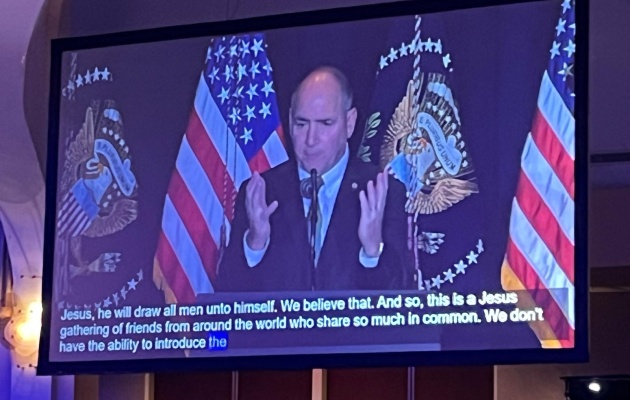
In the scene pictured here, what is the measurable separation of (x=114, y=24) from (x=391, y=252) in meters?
1.60

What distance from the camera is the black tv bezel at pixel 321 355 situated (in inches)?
Result: 138

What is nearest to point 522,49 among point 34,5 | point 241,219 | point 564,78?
point 564,78

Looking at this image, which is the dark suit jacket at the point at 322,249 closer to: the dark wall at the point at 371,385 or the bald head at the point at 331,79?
the bald head at the point at 331,79

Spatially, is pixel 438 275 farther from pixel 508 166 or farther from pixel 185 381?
pixel 185 381

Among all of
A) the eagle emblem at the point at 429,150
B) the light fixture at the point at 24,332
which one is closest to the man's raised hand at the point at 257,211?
the eagle emblem at the point at 429,150

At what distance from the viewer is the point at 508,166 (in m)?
3.69

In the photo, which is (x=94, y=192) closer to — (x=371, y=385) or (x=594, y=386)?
(x=371, y=385)

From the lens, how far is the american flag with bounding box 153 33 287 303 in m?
3.99

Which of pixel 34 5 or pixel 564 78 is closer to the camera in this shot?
pixel 564 78

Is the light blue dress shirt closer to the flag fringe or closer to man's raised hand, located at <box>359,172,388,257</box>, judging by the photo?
man's raised hand, located at <box>359,172,388,257</box>

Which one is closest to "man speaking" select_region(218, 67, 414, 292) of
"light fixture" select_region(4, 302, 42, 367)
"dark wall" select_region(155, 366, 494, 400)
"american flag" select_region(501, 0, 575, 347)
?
"american flag" select_region(501, 0, 575, 347)

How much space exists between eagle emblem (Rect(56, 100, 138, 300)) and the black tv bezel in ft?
0.15

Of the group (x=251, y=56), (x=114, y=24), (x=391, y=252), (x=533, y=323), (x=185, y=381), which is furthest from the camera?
(x=185, y=381)

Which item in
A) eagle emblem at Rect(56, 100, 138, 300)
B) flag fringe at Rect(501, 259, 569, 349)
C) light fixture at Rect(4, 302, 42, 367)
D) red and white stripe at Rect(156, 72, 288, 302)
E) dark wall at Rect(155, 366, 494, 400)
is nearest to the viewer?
A: flag fringe at Rect(501, 259, 569, 349)
